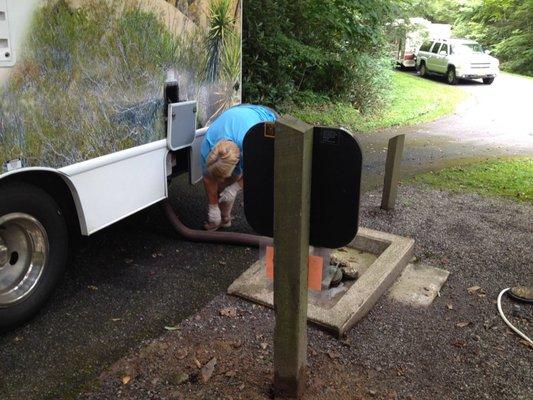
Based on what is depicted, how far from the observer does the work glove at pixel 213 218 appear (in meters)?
4.96

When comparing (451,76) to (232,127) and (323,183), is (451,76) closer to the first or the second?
(232,127)

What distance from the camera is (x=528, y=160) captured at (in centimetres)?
887

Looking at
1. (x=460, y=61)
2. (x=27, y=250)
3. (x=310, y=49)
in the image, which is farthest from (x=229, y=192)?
(x=460, y=61)

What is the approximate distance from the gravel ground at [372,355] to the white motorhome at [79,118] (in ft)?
3.20

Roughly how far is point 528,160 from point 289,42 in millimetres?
5048

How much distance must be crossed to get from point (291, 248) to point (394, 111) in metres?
12.4

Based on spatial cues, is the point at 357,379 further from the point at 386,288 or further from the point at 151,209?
the point at 151,209

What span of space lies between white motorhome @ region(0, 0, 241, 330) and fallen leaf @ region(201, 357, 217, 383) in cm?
125

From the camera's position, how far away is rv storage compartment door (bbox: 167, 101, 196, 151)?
4.14 m

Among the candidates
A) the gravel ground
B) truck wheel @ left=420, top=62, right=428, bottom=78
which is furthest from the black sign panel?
truck wheel @ left=420, top=62, right=428, bottom=78

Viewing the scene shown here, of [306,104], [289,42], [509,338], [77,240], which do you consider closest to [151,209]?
[77,240]

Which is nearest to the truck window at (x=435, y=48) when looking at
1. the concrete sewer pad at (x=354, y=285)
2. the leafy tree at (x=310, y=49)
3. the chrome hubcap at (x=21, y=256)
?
the leafy tree at (x=310, y=49)

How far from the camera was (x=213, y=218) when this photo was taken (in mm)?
4988

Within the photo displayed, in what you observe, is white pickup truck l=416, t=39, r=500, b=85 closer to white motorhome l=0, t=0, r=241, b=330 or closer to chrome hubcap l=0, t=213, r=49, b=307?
white motorhome l=0, t=0, r=241, b=330
